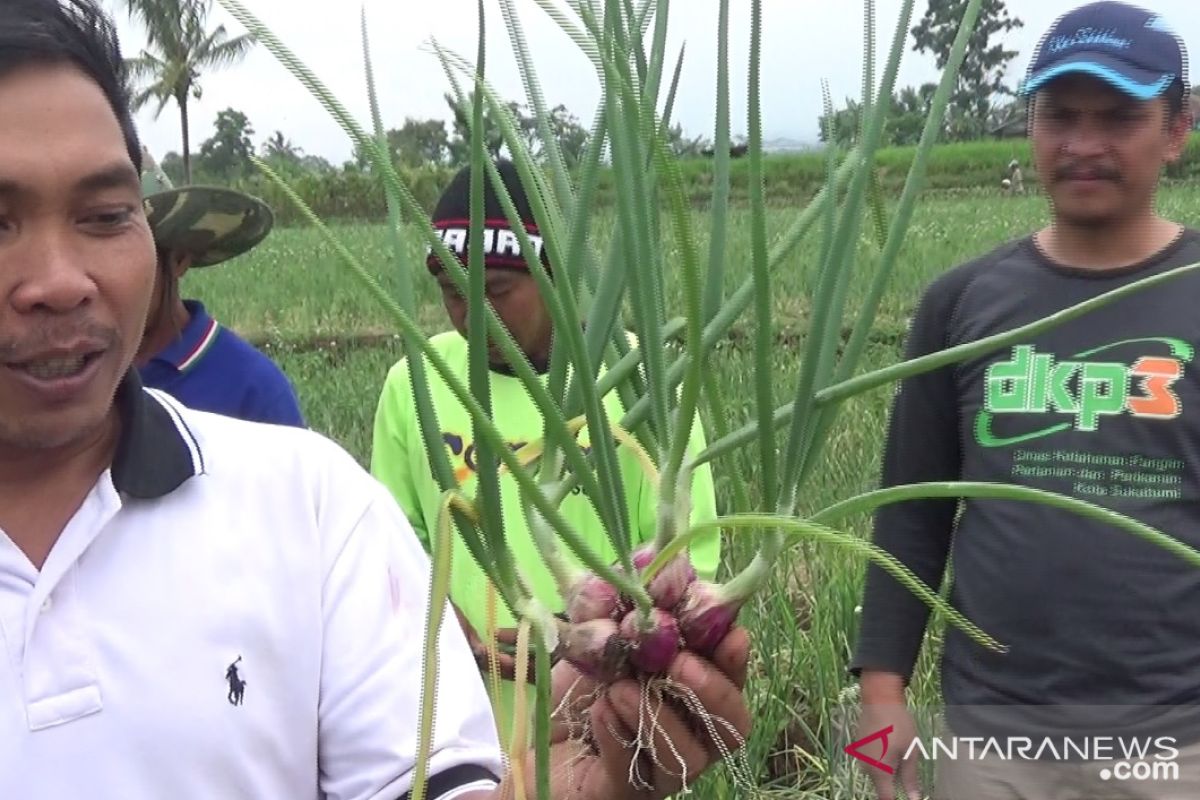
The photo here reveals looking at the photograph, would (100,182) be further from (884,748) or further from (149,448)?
(884,748)

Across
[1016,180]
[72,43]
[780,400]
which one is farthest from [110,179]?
[1016,180]

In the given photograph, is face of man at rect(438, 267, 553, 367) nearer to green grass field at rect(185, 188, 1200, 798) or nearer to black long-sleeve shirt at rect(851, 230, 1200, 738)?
green grass field at rect(185, 188, 1200, 798)

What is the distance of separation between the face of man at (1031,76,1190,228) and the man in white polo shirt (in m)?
0.84

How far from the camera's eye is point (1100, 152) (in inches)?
52.2

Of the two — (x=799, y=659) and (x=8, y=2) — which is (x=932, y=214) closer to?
(x=799, y=659)

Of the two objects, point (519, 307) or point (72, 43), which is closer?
point (72, 43)

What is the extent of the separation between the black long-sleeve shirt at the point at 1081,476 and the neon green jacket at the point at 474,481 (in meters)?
0.35

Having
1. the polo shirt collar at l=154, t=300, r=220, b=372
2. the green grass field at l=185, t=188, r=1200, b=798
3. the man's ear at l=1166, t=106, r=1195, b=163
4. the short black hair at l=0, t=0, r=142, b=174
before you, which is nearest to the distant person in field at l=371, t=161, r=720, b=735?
the green grass field at l=185, t=188, r=1200, b=798

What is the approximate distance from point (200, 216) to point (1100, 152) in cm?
134

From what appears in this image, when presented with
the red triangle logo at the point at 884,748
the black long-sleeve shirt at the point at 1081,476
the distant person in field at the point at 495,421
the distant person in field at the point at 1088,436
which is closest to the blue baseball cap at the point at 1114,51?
the distant person in field at the point at 1088,436

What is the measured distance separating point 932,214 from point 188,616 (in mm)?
11983

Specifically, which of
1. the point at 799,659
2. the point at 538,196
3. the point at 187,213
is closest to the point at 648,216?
the point at 538,196

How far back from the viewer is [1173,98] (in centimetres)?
138

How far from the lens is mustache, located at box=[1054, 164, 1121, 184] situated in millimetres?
1321
